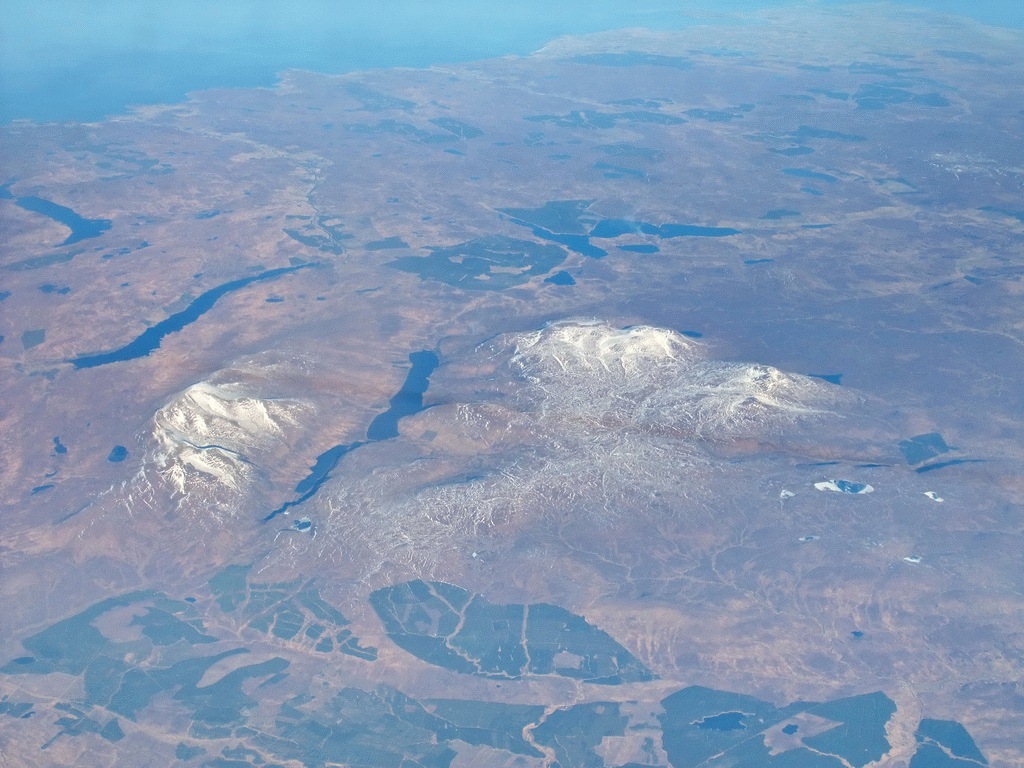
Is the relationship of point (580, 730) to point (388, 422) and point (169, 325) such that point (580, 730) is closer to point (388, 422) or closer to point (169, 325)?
point (388, 422)

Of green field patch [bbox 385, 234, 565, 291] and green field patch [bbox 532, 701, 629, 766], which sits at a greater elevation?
green field patch [bbox 385, 234, 565, 291]

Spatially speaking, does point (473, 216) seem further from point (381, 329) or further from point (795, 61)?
point (795, 61)

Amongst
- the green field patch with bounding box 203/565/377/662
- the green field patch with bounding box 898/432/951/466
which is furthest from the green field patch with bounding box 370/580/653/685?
the green field patch with bounding box 898/432/951/466

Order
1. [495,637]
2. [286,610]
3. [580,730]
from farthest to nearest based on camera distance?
[286,610] < [495,637] < [580,730]

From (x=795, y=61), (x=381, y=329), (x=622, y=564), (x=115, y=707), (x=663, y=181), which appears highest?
(x=795, y=61)

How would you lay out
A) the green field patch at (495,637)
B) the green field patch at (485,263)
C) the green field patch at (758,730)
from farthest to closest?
the green field patch at (485,263) < the green field patch at (495,637) < the green field patch at (758,730)

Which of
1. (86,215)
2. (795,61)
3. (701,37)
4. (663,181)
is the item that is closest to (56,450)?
(86,215)

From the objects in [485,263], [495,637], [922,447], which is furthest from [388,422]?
[922,447]

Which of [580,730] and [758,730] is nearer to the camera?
[758,730]

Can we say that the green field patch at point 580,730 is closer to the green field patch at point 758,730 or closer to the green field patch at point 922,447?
the green field patch at point 758,730

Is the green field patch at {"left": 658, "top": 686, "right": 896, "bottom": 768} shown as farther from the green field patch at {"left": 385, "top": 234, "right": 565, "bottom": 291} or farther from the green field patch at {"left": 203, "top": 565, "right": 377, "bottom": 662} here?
the green field patch at {"left": 385, "top": 234, "right": 565, "bottom": 291}

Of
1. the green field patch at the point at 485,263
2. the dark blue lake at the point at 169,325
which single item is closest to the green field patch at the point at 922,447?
the green field patch at the point at 485,263
